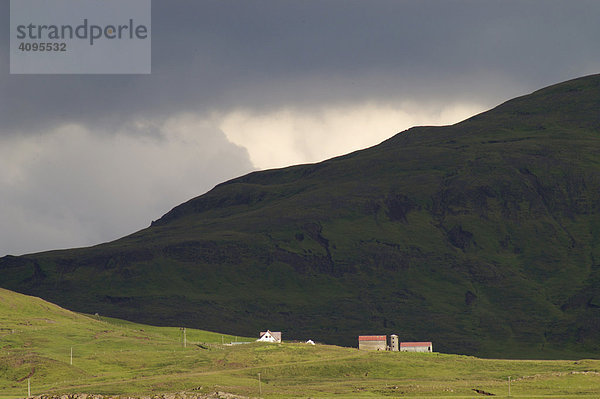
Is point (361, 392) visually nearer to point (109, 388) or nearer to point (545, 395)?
point (545, 395)

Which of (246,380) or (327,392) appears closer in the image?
(327,392)

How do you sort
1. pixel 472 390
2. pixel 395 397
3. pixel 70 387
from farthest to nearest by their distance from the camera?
pixel 70 387 → pixel 472 390 → pixel 395 397

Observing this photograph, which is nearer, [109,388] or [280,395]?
[280,395]

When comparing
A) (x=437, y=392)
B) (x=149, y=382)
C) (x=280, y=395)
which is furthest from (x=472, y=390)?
(x=149, y=382)

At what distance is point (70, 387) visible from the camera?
19525cm

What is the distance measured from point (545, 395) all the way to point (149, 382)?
261 feet

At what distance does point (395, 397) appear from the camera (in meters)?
166

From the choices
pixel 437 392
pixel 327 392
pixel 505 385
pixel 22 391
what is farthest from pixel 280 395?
pixel 22 391

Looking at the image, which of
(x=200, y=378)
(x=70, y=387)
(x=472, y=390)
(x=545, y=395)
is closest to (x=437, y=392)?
(x=472, y=390)

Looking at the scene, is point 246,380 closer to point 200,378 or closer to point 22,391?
point 200,378

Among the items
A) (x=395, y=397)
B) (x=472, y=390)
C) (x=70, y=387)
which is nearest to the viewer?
(x=395, y=397)

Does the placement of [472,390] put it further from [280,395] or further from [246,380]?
[246,380]

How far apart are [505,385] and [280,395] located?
4538 cm

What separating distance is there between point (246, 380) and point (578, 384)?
66273 millimetres
